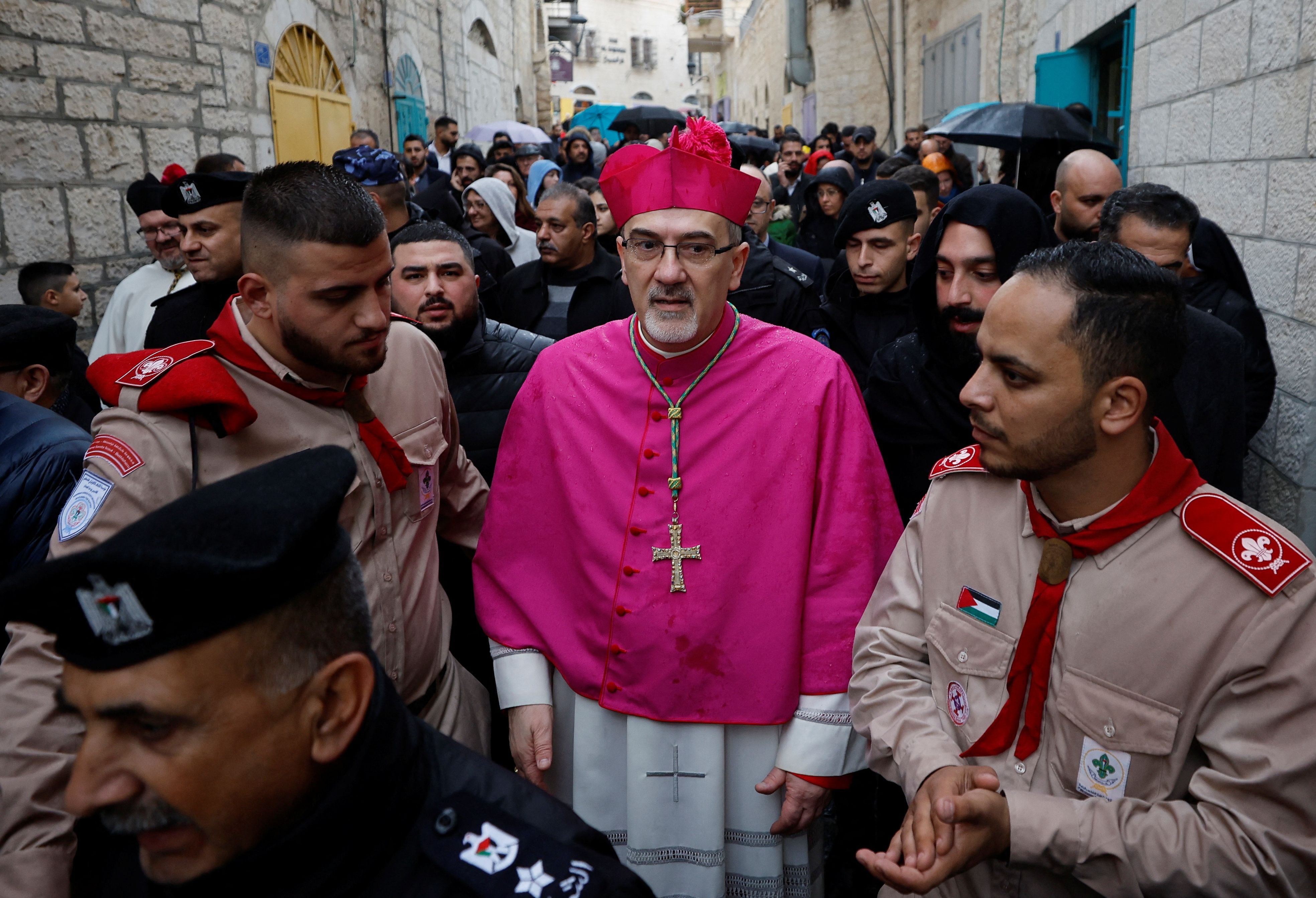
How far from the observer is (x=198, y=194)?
3766mm

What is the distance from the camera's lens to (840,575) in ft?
7.83

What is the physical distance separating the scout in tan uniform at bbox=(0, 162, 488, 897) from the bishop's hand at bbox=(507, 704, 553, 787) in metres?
0.17

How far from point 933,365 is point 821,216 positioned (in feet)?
18.6

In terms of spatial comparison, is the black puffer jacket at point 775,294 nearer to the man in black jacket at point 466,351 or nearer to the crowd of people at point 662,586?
the crowd of people at point 662,586

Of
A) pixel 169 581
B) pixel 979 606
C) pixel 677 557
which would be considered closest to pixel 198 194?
pixel 677 557

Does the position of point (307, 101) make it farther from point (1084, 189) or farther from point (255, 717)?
point (255, 717)

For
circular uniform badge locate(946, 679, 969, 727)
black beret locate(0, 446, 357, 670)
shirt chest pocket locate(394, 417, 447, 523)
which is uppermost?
black beret locate(0, 446, 357, 670)

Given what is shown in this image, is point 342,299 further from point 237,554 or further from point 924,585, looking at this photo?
point 924,585

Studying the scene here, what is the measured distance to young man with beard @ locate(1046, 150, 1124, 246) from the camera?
480cm

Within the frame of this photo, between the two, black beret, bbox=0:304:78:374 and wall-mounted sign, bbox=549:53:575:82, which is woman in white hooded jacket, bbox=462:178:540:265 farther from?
wall-mounted sign, bbox=549:53:575:82

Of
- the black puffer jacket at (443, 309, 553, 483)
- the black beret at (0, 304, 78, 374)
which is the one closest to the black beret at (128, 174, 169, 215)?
the black beret at (0, 304, 78, 374)

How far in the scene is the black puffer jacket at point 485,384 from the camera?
3457 mm

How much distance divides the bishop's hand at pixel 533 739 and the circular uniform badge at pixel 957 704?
1023 millimetres

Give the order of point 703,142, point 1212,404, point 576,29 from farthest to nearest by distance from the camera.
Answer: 1. point 576,29
2. point 1212,404
3. point 703,142
